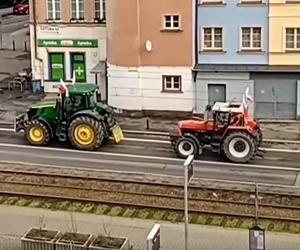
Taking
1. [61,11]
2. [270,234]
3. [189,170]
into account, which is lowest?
[270,234]

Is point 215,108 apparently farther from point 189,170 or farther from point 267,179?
point 189,170

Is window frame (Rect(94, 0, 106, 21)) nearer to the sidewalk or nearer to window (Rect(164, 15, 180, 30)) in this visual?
window (Rect(164, 15, 180, 30))

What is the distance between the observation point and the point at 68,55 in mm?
49594

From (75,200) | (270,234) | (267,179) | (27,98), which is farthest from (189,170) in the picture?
(27,98)

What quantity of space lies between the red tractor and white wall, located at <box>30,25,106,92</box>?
1319cm

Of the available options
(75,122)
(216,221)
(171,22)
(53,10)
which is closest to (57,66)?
(53,10)

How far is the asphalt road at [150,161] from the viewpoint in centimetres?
3431

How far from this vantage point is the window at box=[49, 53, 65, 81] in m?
49.9

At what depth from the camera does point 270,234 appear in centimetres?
2786

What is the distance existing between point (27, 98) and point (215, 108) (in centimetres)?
1623

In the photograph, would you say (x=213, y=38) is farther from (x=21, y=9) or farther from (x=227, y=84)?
(x=21, y=9)

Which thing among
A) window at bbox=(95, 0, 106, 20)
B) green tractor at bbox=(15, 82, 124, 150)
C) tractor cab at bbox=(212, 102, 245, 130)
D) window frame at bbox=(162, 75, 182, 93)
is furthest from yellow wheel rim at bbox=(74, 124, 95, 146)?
window at bbox=(95, 0, 106, 20)

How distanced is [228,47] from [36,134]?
11131 millimetres

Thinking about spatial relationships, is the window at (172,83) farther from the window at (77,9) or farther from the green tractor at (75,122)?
the window at (77,9)
